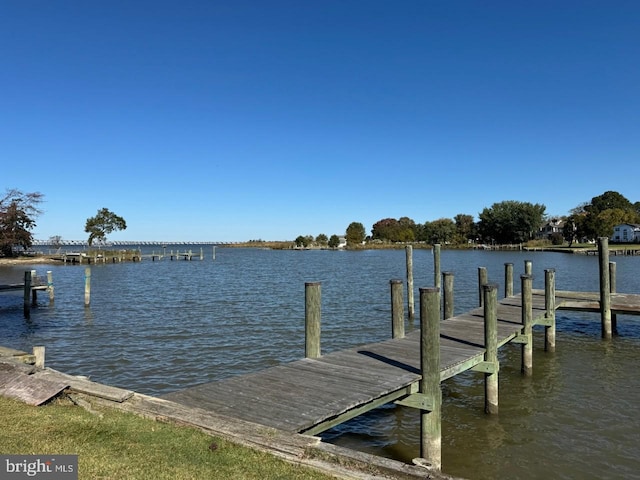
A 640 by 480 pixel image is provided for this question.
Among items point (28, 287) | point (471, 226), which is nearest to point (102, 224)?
point (28, 287)

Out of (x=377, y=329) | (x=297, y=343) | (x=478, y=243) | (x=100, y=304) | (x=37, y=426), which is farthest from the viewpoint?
(x=478, y=243)

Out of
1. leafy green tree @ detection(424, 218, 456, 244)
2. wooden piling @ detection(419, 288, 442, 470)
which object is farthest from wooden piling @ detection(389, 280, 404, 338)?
leafy green tree @ detection(424, 218, 456, 244)

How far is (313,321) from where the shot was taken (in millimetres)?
9242

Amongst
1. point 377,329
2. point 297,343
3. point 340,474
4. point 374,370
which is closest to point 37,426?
point 340,474

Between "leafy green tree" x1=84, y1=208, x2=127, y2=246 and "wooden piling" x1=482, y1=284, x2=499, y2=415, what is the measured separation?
9253 centimetres

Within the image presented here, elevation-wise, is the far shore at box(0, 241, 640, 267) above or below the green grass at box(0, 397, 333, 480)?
above

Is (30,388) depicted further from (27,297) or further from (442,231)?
(442,231)

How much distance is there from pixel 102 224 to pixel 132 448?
311 feet

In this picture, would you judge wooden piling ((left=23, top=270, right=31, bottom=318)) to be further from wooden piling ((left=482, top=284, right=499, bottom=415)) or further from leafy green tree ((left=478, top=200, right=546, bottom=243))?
leafy green tree ((left=478, top=200, right=546, bottom=243))

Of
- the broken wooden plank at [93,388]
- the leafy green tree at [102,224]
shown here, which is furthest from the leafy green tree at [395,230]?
the broken wooden plank at [93,388]

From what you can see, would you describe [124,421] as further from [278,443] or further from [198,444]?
[278,443]

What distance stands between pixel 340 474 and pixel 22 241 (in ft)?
223

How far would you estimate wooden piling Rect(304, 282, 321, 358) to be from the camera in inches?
363

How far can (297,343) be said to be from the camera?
1638 cm
